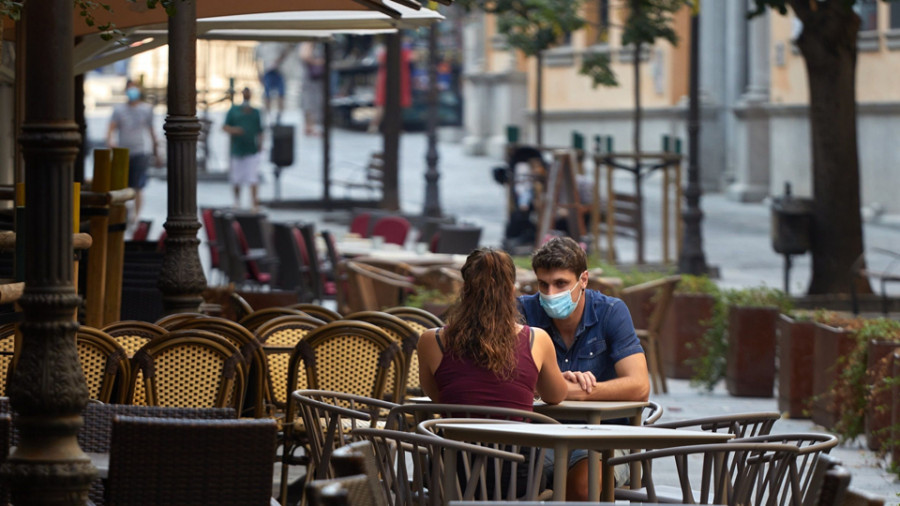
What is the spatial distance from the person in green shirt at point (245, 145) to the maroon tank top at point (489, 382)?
1872 centimetres

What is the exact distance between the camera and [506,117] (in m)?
43.1

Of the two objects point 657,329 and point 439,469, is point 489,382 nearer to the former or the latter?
point 439,469

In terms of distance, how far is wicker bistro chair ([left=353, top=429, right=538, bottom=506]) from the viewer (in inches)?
191

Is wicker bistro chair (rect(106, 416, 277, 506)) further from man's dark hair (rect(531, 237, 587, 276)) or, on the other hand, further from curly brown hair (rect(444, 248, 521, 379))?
man's dark hair (rect(531, 237, 587, 276))

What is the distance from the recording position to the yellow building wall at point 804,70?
26844 millimetres

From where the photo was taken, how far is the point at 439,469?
500cm

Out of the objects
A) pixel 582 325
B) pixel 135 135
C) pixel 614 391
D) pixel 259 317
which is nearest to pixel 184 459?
pixel 614 391

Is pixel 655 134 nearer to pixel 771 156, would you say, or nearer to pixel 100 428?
pixel 771 156

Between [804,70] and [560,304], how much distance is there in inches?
954

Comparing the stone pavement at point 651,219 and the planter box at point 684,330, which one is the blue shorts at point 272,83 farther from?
the planter box at point 684,330

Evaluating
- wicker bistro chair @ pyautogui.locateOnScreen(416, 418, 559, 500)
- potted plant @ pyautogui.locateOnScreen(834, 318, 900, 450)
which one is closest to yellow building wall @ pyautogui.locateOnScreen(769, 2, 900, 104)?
potted plant @ pyautogui.locateOnScreen(834, 318, 900, 450)

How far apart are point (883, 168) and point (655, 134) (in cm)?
1035

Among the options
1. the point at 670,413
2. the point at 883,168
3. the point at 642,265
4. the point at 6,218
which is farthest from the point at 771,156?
the point at 6,218

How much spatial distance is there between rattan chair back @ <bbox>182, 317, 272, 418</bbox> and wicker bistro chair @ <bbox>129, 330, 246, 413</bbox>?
0.17 metres
